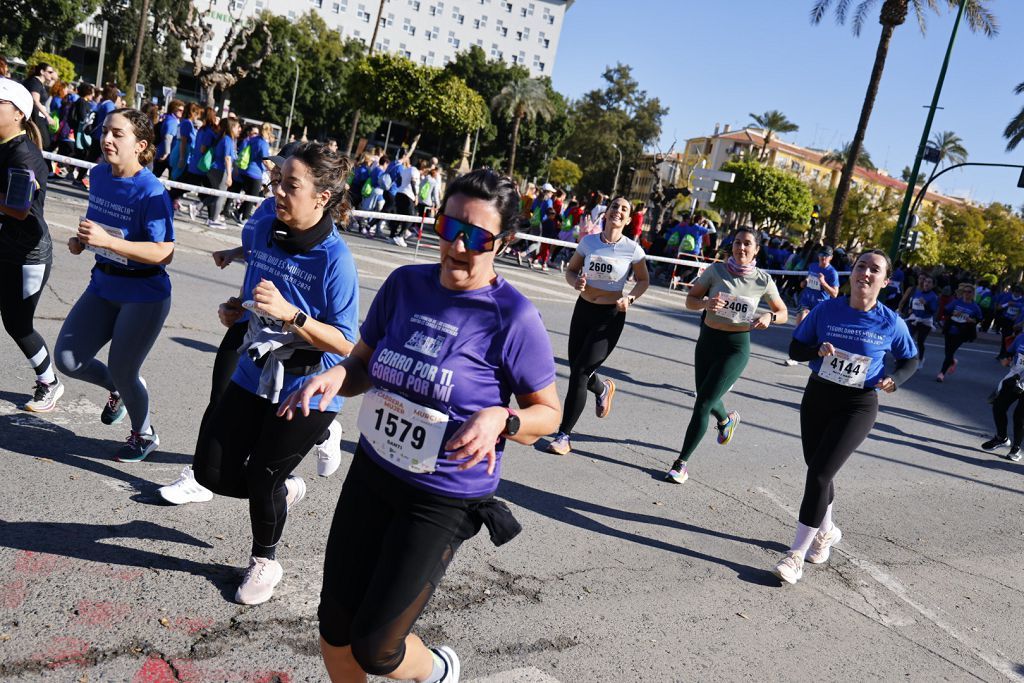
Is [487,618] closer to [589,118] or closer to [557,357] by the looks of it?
[557,357]

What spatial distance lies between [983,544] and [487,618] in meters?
4.47

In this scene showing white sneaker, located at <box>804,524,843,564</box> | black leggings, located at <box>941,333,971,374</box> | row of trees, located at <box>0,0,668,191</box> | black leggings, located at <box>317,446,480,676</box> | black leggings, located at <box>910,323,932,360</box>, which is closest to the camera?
black leggings, located at <box>317,446,480,676</box>

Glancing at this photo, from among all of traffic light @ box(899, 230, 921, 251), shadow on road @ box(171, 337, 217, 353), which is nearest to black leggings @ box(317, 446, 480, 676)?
shadow on road @ box(171, 337, 217, 353)

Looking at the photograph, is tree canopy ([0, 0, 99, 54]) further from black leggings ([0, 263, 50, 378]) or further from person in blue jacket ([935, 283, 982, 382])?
black leggings ([0, 263, 50, 378])

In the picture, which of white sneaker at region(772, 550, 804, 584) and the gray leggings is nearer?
the gray leggings

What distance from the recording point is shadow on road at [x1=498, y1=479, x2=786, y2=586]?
16.6 ft

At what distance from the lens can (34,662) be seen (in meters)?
2.90

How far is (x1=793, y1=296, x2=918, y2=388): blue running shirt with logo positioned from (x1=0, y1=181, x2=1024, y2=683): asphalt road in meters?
1.35

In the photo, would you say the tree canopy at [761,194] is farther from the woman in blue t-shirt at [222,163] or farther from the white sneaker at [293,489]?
the white sneaker at [293,489]

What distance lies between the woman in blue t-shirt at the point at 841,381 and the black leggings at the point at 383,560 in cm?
299

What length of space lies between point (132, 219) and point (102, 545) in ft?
5.56

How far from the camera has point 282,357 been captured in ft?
11.1

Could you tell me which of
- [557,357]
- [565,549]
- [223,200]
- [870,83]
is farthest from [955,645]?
[870,83]

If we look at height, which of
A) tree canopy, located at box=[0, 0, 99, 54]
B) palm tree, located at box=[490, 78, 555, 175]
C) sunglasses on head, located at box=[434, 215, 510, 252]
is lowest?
sunglasses on head, located at box=[434, 215, 510, 252]
